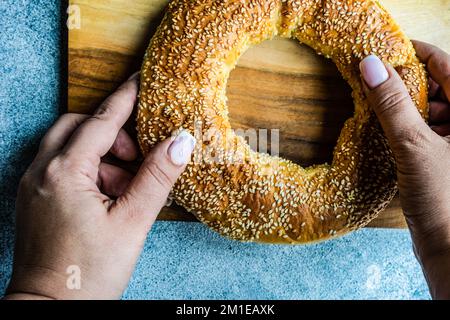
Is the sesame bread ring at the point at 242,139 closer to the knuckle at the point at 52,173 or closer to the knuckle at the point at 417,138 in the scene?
the knuckle at the point at 417,138

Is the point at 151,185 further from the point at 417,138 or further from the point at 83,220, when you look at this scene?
the point at 417,138

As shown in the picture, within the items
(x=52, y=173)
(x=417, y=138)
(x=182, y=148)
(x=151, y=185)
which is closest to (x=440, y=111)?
(x=417, y=138)

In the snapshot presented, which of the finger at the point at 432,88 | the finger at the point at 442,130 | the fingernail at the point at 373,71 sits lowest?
the finger at the point at 442,130

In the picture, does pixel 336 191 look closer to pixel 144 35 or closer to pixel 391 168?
pixel 391 168

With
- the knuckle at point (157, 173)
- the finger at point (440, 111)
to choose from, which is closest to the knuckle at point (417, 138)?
the finger at point (440, 111)

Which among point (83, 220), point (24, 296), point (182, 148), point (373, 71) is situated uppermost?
point (373, 71)

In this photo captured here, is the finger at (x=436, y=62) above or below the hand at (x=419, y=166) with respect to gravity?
above

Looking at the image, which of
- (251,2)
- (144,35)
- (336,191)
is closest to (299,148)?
(336,191)
